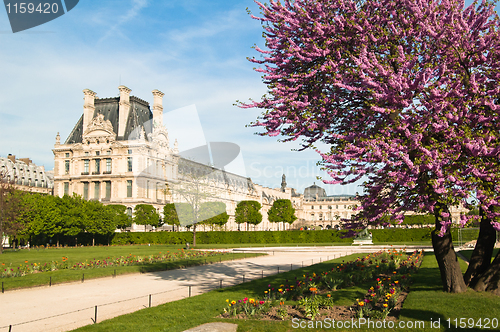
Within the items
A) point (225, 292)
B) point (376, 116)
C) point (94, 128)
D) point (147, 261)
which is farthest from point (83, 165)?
point (376, 116)

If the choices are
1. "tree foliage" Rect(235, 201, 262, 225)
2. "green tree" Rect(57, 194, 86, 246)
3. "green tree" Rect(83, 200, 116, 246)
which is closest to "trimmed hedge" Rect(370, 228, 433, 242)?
"tree foliage" Rect(235, 201, 262, 225)

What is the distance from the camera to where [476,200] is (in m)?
10.7

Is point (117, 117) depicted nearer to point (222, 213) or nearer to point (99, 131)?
point (99, 131)

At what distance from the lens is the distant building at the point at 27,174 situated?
4692 inches

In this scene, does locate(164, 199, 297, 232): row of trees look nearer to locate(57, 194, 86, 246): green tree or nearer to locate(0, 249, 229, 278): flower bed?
locate(57, 194, 86, 246): green tree

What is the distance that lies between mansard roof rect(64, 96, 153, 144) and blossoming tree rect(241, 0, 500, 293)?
294ft

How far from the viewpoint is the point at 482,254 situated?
14.4m

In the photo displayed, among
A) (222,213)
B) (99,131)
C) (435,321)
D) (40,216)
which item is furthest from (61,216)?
(435,321)

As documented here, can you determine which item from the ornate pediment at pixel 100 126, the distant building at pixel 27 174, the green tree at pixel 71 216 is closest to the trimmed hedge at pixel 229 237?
the green tree at pixel 71 216

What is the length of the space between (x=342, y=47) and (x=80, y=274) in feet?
63.5

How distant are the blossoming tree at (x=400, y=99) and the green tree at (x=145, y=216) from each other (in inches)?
2927

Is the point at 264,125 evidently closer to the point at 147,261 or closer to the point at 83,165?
the point at 147,261

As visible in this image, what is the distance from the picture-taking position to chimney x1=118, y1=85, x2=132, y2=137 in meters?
98.0

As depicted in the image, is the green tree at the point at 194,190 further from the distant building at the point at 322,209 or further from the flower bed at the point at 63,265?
the distant building at the point at 322,209
